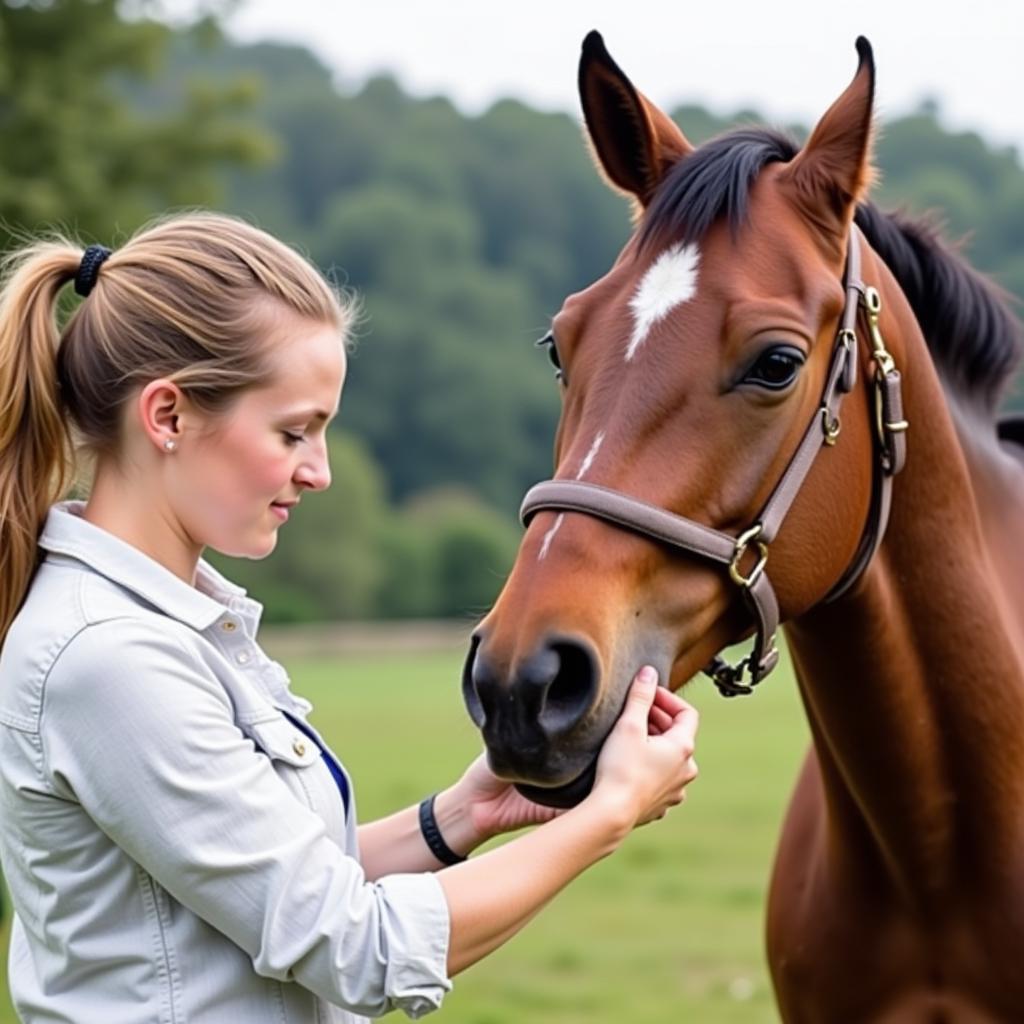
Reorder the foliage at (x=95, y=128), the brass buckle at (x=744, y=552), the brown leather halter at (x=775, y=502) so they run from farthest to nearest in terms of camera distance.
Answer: the foliage at (x=95, y=128) < the brass buckle at (x=744, y=552) < the brown leather halter at (x=775, y=502)

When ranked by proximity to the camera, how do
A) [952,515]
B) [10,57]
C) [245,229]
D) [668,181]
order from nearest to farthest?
[245,229] → [668,181] → [952,515] → [10,57]

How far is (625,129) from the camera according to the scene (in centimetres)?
316

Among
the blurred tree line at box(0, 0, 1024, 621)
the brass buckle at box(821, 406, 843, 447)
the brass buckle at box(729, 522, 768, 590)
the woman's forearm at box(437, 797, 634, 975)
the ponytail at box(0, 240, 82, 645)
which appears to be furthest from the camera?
the blurred tree line at box(0, 0, 1024, 621)

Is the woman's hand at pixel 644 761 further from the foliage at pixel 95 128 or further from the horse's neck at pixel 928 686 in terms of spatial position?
the foliage at pixel 95 128

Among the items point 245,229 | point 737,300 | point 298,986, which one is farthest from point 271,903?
point 737,300

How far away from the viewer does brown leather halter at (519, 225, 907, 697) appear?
8.60 ft

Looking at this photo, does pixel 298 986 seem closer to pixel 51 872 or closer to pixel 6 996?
pixel 51 872

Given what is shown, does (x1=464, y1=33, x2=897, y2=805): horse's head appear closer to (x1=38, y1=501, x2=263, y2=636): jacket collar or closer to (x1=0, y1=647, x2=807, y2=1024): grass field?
(x1=38, y1=501, x2=263, y2=636): jacket collar

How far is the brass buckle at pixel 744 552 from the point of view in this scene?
107 inches

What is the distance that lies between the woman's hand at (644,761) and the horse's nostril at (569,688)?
69mm

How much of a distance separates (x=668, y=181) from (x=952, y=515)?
2.88ft

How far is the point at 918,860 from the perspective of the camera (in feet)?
10.6

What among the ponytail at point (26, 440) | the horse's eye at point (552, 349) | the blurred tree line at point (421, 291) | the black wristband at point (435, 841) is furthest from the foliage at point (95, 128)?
the blurred tree line at point (421, 291)

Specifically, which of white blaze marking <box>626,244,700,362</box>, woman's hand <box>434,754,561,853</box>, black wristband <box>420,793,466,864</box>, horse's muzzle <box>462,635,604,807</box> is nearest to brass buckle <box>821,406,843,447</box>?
white blaze marking <box>626,244,700,362</box>
